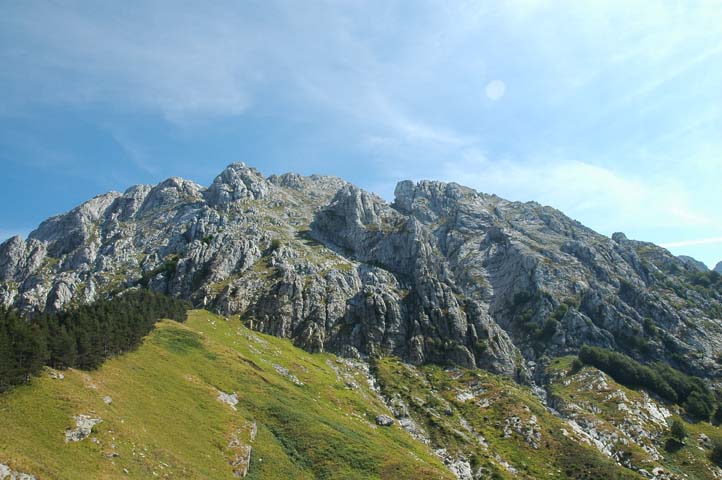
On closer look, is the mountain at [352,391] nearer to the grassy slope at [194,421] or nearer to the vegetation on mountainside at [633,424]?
the grassy slope at [194,421]

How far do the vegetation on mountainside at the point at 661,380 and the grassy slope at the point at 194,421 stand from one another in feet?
347

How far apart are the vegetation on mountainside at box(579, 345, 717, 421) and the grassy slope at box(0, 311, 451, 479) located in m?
106

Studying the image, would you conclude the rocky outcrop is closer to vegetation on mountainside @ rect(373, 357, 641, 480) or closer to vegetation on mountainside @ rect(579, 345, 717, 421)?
vegetation on mountainside @ rect(373, 357, 641, 480)

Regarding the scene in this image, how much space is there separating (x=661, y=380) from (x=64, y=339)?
185028mm

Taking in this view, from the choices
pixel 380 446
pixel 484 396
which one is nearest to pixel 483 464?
pixel 380 446

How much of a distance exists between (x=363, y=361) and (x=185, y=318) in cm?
6547

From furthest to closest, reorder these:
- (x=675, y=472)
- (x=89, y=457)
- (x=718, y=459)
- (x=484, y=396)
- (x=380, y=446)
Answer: (x=484, y=396)
(x=718, y=459)
(x=675, y=472)
(x=380, y=446)
(x=89, y=457)

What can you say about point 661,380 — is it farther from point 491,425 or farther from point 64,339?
point 64,339

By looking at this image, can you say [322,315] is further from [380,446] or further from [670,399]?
[670,399]

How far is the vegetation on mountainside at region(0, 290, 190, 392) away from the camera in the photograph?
44.4 meters

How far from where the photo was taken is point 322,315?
549 ft

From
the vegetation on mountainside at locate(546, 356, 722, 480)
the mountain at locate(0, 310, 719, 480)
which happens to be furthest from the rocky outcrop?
the vegetation on mountainside at locate(546, 356, 722, 480)

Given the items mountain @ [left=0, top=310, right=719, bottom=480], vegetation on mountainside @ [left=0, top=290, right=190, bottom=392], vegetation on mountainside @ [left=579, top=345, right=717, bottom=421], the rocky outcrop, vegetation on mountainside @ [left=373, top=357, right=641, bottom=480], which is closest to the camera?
the rocky outcrop

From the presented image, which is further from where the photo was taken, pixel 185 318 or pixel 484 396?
pixel 484 396
